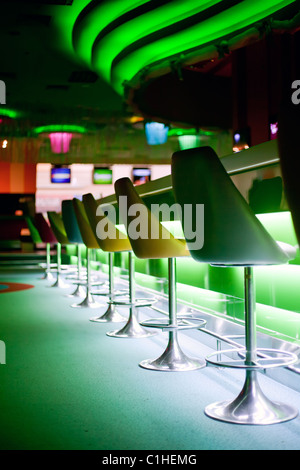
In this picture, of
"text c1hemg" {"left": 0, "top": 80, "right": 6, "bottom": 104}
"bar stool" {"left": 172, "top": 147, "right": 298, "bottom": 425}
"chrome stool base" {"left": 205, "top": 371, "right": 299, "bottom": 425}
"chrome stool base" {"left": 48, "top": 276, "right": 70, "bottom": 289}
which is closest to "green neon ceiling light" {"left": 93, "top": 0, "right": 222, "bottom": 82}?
"text c1hemg" {"left": 0, "top": 80, "right": 6, "bottom": 104}

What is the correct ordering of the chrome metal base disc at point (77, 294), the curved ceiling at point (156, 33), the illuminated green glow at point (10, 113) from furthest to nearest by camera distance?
the illuminated green glow at point (10, 113) → the curved ceiling at point (156, 33) → the chrome metal base disc at point (77, 294)

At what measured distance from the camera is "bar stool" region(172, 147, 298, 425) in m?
1.74

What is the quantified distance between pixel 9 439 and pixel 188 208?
3.54 feet

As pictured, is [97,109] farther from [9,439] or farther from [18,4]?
[9,439]

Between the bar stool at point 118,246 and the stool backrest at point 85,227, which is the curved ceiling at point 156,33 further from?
the bar stool at point 118,246

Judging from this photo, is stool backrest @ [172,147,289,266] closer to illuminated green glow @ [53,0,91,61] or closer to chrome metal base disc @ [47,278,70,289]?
chrome metal base disc @ [47,278,70,289]

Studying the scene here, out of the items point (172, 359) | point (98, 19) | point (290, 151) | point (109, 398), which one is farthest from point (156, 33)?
point (290, 151)

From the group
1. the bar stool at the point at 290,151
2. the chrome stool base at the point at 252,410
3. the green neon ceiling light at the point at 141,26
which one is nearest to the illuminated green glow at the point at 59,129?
the green neon ceiling light at the point at 141,26

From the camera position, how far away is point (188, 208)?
78.2 inches

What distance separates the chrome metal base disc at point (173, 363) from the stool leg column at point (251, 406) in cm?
60

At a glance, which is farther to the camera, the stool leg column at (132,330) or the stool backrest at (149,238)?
the stool leg column at (132,330)

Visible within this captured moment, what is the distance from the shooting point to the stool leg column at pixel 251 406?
1.82 meters

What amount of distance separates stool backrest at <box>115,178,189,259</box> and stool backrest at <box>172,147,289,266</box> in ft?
2.09

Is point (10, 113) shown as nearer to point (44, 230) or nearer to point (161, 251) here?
point (44, 230)
